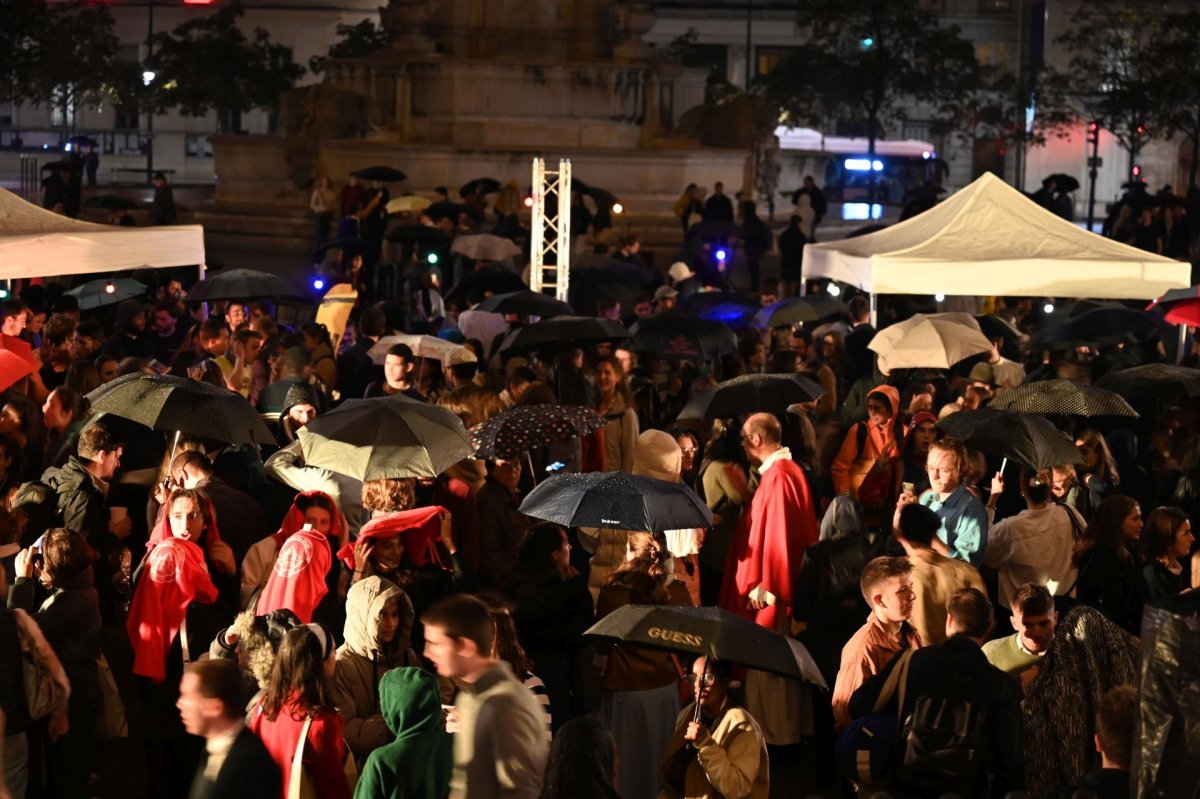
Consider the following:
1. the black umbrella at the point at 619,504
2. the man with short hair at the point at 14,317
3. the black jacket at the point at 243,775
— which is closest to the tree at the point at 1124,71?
the man with short hair at the point at 14,317

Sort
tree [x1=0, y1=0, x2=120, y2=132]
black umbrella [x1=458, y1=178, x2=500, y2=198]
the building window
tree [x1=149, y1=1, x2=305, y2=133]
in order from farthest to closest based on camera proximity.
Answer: the building window < tree [x1=149, y1=1, x2=305, y2=133] < tree [x1=0, y1=0, x2=120, y2=132] < black umbrella [x1=458, y1=178, x2=500, y2=198]

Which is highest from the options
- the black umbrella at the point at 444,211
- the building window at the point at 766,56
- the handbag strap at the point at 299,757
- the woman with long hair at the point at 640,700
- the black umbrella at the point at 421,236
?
the building window at the point at 766,56

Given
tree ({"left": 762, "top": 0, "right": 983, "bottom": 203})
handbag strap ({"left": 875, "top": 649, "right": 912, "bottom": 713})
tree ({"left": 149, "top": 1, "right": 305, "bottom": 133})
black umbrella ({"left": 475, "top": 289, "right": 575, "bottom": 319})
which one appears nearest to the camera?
handbag strap ({"left": 875, "top": 649, "right": 912, "bottom": 713})

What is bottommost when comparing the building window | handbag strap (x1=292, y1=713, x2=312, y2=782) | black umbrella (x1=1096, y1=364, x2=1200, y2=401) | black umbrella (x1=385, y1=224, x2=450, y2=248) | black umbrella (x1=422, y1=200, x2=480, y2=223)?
handbag strap (x1=292, y1=713, x2=312, y2=782)

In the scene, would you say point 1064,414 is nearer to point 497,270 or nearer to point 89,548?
point 89,548

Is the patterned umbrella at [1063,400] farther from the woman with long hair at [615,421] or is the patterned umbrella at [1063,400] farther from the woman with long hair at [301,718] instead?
the woman with long hair at [301,718]

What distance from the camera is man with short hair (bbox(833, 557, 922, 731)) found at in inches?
324

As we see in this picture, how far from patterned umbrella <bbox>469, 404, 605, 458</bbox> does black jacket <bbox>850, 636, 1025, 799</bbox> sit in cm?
360

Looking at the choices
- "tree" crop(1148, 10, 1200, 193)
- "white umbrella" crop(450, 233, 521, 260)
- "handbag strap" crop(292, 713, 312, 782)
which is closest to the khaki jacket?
"handbag strap" crop(292, 713, 312, 782)

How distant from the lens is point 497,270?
63.2ft

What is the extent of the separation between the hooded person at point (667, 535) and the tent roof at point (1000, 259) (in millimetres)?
5684

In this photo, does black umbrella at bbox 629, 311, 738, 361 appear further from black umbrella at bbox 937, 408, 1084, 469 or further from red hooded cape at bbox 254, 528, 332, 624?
red hooded cape at bbox 254, 528, 332, 624

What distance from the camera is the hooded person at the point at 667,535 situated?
33.3 ft

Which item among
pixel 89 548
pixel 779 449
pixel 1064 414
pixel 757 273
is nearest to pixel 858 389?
pixel 1064 414
